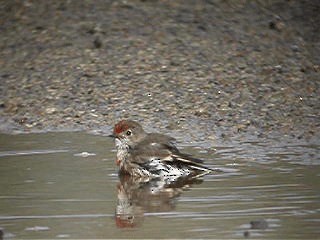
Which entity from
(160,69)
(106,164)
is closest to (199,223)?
(106,164)

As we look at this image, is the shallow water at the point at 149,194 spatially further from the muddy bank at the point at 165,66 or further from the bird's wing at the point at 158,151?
the muddy bank at the point at 165,66

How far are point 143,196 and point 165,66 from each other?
14.9ft

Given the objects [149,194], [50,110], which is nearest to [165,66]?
[50,110]

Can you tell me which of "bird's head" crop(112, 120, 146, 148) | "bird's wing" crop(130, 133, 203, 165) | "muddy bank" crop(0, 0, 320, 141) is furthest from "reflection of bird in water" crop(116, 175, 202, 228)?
"muddy bank" crop(0, 0, 320, 141)

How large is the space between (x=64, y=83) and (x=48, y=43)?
4.36 feet

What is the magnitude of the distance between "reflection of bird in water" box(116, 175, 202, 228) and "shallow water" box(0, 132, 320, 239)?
0.01m

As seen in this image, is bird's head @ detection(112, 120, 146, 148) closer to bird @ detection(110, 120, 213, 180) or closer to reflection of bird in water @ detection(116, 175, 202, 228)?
bird @ detection(110, 120, 213, 180)

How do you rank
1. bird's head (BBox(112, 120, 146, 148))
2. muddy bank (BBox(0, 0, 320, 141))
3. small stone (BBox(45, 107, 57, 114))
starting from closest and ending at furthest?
bird's head (BBox(112, 120, 146, 148))
muddy bank (BBox(0, 0, 320, 141))
small stone (BBox(45, 107, 57, 114))

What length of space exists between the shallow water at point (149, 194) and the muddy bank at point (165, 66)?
76cm

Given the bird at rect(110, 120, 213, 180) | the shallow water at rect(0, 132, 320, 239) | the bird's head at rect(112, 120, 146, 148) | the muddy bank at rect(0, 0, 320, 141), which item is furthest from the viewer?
the muddy bank at rect(0, 0, 320, 141)

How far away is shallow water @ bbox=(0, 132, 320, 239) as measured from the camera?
798cm

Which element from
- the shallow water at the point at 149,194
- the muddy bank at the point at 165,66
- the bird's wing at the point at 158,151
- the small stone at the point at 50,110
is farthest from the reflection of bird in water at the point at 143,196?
the small stone at the point at 50,110

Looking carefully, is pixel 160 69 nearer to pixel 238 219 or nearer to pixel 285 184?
pixel 285 184

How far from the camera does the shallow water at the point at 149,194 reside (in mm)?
7983
